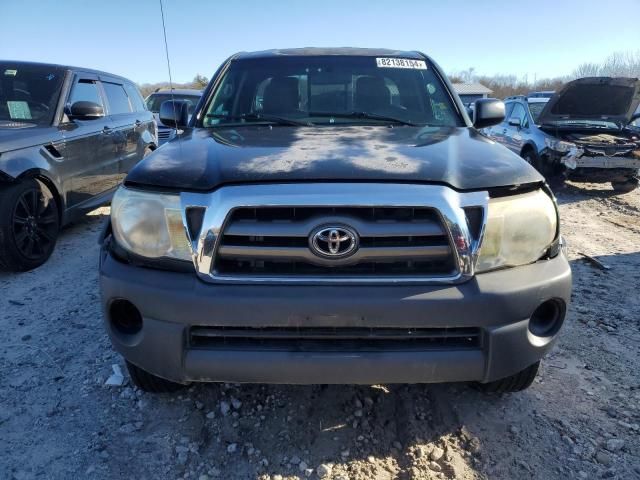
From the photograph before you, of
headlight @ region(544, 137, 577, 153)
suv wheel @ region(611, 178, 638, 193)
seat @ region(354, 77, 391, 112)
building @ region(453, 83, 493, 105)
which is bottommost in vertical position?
building @ region(453, 83, 493, 105)

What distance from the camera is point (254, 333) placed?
1.93m

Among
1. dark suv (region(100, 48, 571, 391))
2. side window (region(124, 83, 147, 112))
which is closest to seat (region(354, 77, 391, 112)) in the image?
dark suv (region(100, 48, 571, 391))

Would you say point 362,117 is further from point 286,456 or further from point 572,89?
point 572,89

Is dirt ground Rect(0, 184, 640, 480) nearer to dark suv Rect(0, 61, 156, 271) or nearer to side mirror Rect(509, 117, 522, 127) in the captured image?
dark suv Rect(0, 61, 156, 271)

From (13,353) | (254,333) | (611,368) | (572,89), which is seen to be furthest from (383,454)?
(572,89)

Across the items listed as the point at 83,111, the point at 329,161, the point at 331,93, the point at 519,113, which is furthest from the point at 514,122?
the point at 329,161

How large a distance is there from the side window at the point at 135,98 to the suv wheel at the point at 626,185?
8.20 meters

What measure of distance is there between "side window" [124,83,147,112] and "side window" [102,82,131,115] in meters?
0.17

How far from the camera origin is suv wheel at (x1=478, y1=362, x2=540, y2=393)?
7.72 feet

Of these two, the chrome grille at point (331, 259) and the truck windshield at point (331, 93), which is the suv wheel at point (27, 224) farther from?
the chrome grille at point (331, 259)

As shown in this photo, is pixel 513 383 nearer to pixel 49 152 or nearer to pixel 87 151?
pixel 49 152

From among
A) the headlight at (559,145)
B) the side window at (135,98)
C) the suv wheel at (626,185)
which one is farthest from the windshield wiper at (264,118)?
the suv wheel at (626,185)

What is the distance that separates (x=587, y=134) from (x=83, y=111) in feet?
27.6

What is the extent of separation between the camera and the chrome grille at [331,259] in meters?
1.89
